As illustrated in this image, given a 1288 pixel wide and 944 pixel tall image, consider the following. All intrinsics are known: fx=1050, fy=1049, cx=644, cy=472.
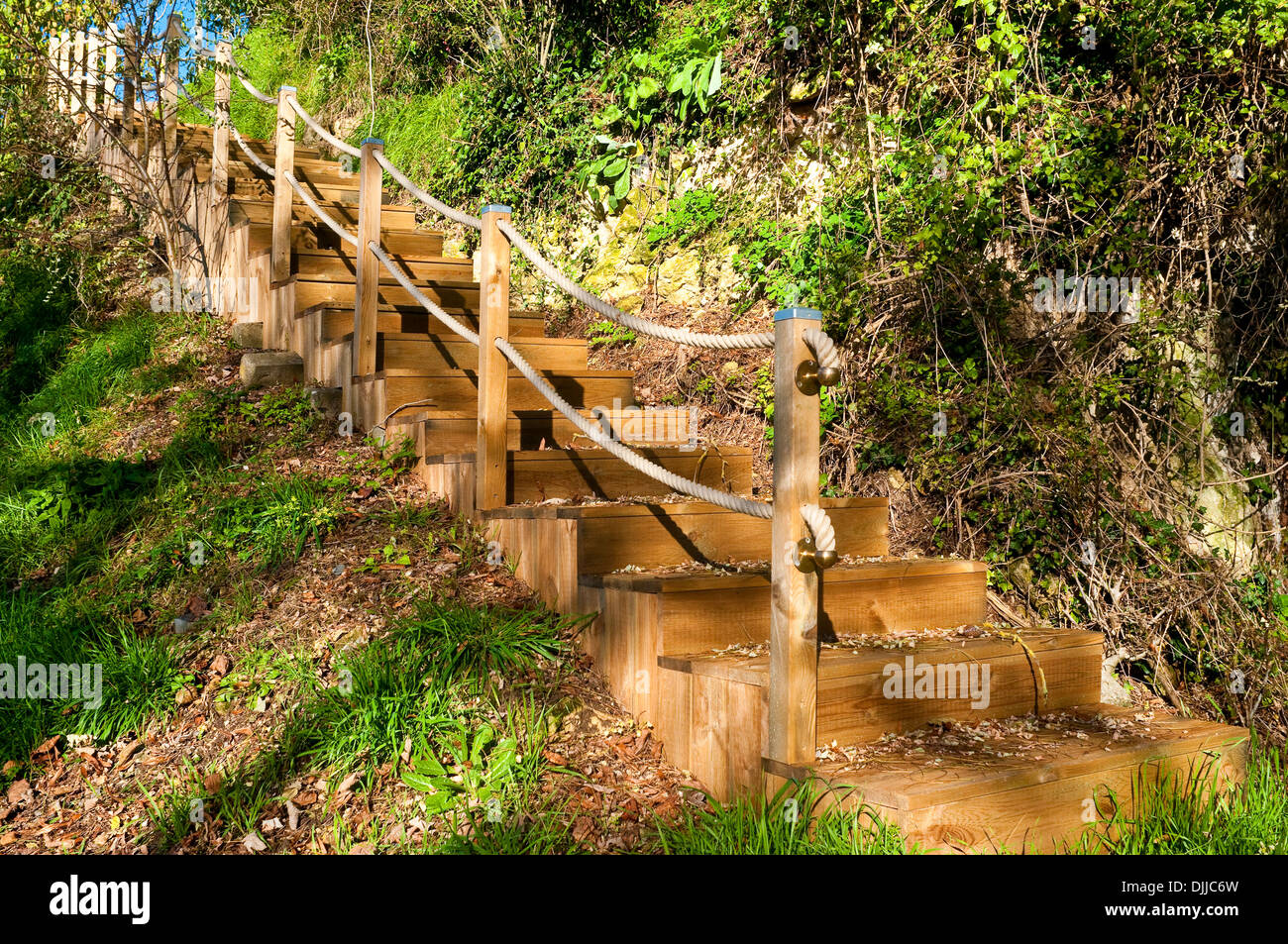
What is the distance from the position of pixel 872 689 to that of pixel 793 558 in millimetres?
586

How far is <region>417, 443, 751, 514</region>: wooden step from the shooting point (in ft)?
13.8

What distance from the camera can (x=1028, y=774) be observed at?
2721mm

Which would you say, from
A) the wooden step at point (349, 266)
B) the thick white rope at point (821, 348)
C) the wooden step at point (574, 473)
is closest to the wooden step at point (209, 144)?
the wooden step at point (349, 266)

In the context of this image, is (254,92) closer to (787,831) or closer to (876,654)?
(876,654)

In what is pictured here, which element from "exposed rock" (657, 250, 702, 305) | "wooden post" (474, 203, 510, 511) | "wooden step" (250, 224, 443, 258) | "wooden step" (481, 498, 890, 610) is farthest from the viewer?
"wooden step" (250, 224, 443, 258)

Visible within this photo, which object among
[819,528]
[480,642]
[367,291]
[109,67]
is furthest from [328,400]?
[819,528]

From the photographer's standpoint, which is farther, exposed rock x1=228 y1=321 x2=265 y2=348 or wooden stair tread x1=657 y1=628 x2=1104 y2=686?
exposed rock x1=228 y1=321 x2=265 y2=348

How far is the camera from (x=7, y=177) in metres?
7.43

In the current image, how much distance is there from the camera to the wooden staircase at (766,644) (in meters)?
2.77

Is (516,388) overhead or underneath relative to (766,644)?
overhead

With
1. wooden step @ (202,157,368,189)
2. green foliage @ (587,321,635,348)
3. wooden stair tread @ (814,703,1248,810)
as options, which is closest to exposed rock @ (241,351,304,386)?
green foliage @ (587,321,635,348)

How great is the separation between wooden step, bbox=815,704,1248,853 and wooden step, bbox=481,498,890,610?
109cm

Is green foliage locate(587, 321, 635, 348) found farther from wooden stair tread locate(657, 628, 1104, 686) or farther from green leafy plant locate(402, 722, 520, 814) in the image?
green leafy plant locate(402, 722, 520, 814)

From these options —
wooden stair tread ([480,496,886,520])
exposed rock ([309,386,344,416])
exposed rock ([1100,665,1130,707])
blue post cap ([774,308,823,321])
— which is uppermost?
blue post cap ([774,308,823,321])
